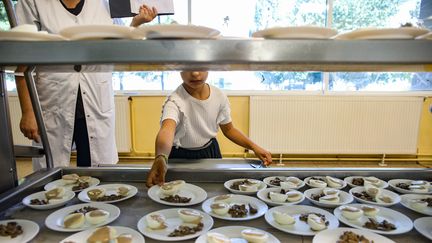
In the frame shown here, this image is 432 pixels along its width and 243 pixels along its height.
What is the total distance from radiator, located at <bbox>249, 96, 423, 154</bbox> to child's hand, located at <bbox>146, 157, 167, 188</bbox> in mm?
2306

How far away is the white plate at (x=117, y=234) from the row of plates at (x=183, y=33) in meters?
0.47

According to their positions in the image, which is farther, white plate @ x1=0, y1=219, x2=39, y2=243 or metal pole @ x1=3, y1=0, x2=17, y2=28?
metal pole @ x1=3, y1=0, x2=17, y2=28

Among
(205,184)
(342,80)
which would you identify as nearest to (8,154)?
(205,184)

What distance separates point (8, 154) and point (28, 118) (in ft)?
1.25

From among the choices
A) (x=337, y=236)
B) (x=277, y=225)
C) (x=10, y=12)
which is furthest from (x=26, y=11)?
(x=337, y=236)

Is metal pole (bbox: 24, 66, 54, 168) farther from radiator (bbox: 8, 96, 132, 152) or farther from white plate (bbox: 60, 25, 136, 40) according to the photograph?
radiator (bbox: 8, 96, 132, 152)

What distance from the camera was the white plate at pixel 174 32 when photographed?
0.53 m

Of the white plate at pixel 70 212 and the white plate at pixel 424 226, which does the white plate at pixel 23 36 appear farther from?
the white plate at pixel 424 226

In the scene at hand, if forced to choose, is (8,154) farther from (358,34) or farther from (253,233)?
(358,34)

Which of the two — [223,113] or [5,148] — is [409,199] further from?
[5,148]

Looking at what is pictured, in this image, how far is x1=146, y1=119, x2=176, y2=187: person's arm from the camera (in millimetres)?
1070

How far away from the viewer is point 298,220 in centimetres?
83

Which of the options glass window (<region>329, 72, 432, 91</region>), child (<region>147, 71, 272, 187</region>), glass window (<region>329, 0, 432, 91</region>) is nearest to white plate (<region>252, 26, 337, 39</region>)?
child (<region>147, 71, 272, 187</region>)

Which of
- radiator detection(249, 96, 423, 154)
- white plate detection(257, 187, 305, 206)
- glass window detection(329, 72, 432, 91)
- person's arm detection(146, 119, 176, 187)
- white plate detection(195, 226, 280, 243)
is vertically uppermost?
glass window detection(329, 72, 432, 91)
